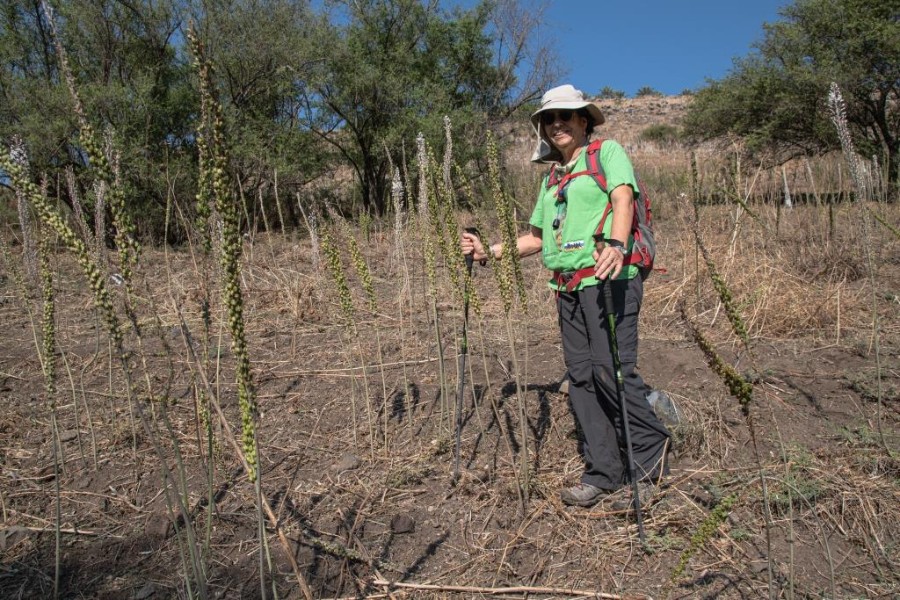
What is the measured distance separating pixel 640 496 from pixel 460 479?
2.69ft

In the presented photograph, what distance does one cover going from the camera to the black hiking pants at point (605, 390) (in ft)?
8.11

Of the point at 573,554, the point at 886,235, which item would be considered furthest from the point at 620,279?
the point at 886,235

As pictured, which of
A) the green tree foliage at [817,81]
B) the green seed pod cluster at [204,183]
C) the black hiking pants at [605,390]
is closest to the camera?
the green seed pod cluster at [204,183]

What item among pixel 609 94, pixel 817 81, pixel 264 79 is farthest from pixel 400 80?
pixel 609 94

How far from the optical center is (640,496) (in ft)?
8.46

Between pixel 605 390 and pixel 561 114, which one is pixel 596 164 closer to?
pixel 561 114

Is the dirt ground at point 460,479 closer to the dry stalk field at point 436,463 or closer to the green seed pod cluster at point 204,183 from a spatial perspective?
the dry stalk field at point 436,463

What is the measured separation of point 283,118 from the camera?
11.7 m

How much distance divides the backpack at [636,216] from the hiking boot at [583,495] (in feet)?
3.13

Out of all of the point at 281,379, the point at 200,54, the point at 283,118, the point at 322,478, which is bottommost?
the point at 322,478

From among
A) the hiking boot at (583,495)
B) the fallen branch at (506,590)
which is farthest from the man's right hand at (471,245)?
the fallen branch at (506,590)

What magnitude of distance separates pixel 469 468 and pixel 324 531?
2.51ft

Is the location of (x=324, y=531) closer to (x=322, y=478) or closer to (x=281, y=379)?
(x=322, y=478)

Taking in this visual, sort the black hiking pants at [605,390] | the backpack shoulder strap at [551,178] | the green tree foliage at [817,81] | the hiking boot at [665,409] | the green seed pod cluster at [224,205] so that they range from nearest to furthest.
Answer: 1. the green seed pod cluster at [224,205]
2. the black hiking pants at [605,390]
3. the backpack shoulder strap at [551,178]
4. the hiking boot at [665,409]
5. the green tree foliage at [817,81]
